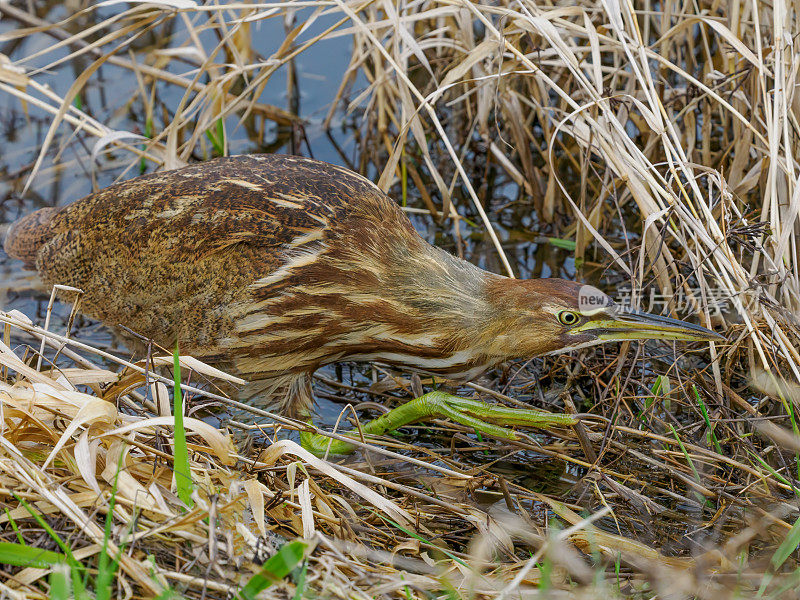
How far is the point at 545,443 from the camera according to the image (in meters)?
2.68

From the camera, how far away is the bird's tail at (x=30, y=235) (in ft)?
9.45

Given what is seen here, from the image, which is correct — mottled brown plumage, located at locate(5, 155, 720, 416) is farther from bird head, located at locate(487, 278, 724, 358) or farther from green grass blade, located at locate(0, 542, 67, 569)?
green grass blade, located at locate(0, 542, 67, 569)

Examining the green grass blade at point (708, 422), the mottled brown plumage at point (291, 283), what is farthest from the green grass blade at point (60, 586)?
the green grass blade at point (708, 422)

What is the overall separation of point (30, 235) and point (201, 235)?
74cm

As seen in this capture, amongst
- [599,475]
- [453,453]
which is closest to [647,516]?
[599,475]

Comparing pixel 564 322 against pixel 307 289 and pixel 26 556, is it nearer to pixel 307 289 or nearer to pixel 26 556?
pixel 307 289

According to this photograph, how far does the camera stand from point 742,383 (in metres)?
2.81

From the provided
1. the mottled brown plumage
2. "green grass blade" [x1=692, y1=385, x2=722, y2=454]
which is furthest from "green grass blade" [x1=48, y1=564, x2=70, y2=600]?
"green grass blade" [x1=692, y1=385, x2=722, y2=454]

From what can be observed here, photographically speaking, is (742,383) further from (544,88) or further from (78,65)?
(78,65)

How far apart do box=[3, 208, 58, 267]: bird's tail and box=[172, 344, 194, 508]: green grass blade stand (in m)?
1.34

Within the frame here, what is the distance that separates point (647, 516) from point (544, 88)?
1683 millimetres

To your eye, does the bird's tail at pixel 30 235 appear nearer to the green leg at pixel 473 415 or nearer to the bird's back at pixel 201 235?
the bird's back at pixel 201 235

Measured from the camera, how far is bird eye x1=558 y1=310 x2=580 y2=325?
241 cm

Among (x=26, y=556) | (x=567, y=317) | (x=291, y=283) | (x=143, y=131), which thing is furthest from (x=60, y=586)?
(x=143, y=131)
